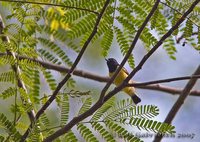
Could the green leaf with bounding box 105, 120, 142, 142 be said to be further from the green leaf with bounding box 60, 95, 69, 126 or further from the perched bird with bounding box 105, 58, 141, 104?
the perched bird with bounding box 105, 58, 141, 104

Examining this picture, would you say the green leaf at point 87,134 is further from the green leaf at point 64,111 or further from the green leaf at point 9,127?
the green leaf at point 9,127

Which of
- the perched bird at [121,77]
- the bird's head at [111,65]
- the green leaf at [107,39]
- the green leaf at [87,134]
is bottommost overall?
the green leaf at [87,134]

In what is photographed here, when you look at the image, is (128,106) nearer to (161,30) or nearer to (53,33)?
(161,30)

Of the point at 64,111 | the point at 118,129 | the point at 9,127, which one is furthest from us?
the point at 64,111

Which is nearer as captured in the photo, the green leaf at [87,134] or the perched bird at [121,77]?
the green leaf at [87,134]

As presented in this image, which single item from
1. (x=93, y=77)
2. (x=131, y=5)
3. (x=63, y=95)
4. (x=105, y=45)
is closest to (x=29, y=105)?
(x=63, y=95)

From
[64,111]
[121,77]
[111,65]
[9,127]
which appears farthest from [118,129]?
[111,65]

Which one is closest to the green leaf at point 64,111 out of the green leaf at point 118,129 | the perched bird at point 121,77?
the green leaf at point 118,129

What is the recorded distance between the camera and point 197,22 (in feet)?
8.75

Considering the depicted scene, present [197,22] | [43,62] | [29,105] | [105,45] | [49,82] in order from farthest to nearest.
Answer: [43,62], [49,82], [105,45], [197,22], [29,105]

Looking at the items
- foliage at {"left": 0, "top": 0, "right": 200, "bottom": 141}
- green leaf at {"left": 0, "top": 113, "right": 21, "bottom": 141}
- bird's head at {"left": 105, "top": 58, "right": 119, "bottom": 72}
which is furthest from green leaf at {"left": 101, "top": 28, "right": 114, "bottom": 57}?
bird's head at {"left": 105, "top": 58, "right": 119, "bottom": 72}

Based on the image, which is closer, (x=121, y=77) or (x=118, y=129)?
(x=118, y=129)

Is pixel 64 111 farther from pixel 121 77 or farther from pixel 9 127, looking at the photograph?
pixel 121 77

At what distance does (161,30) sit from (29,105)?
0.95 meters
